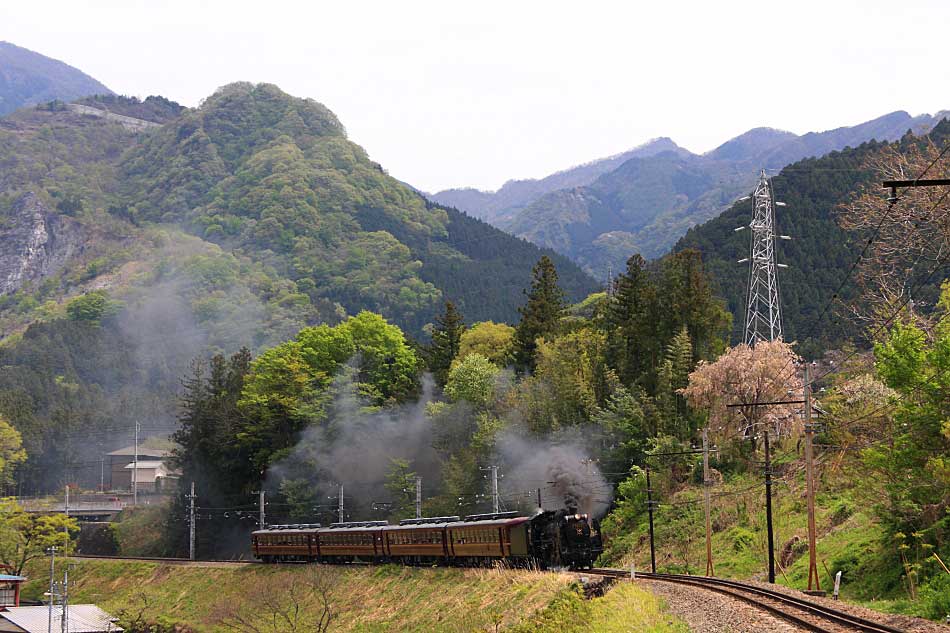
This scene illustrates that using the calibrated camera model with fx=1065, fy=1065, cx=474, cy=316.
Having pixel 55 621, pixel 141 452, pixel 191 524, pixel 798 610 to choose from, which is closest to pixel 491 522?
pixel 798 610

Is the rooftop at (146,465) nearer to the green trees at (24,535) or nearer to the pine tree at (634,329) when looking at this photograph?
the green trees at (24,535)

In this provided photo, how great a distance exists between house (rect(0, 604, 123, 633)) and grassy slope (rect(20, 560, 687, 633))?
3105mm

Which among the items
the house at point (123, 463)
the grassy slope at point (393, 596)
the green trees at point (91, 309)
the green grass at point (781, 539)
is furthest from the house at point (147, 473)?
the green grass at point (781, 539)

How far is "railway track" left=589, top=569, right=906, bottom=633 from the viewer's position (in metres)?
22.0

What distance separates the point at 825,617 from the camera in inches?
949

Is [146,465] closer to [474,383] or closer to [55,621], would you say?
[474,383]

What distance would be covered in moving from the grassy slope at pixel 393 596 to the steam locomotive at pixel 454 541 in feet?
3.48

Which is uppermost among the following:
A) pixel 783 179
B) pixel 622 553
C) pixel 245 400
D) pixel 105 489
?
pixel 783 179

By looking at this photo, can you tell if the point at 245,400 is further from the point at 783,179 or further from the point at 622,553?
the point at 783,179

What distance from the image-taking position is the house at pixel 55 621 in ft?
182

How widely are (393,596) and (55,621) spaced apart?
19820 millimetres

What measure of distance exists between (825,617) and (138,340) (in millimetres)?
163781

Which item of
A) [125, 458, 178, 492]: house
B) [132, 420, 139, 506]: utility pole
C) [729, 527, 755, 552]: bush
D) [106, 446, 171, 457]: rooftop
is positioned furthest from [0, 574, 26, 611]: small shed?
[106, 446, 171, 457]: rooftop

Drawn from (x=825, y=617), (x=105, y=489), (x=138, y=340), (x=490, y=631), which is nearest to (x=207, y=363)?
(x=138, y=340)
